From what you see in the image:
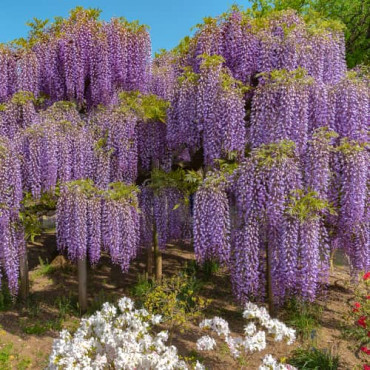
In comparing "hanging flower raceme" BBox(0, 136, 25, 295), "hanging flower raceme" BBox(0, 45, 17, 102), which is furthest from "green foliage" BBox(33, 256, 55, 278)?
"hanging flower raceme" BBox(0, 45, 17, 102)

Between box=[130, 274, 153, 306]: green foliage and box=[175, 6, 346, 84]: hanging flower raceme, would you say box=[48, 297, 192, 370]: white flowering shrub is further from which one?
box=[175, 6, 346, 84]: hanging flower raceme

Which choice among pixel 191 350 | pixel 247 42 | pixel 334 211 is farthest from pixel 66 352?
pixel 247 42

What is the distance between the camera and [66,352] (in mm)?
4480

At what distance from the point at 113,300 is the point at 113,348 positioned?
3.72 metres

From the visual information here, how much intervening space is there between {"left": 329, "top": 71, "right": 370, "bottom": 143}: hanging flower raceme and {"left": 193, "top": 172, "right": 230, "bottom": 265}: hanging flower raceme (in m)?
2.24

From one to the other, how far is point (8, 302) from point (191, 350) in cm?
440

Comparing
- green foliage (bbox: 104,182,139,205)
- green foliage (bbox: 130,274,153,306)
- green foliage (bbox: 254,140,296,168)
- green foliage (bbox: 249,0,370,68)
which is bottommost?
green foliage (bbox: 130,274,153,306)

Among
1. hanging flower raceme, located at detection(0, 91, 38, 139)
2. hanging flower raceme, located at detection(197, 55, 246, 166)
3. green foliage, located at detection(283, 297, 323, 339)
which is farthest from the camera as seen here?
hanging flower raceme, located at detection(0, 91, 38, 139)

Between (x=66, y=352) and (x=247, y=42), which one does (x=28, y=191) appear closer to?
(x=66, y=352)

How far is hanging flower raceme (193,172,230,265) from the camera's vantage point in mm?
6340

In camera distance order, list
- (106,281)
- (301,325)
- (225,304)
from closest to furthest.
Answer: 1. (301,325)
2. (225,304)
3. (106,281)

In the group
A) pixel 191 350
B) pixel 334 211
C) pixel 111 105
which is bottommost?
pixel 191 350

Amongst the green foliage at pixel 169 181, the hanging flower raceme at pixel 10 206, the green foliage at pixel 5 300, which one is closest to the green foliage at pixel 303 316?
the green foliage at pixel 169 181

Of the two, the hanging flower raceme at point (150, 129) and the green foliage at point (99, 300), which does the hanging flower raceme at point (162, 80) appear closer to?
the hanging flower raceme at point (150, 129)
